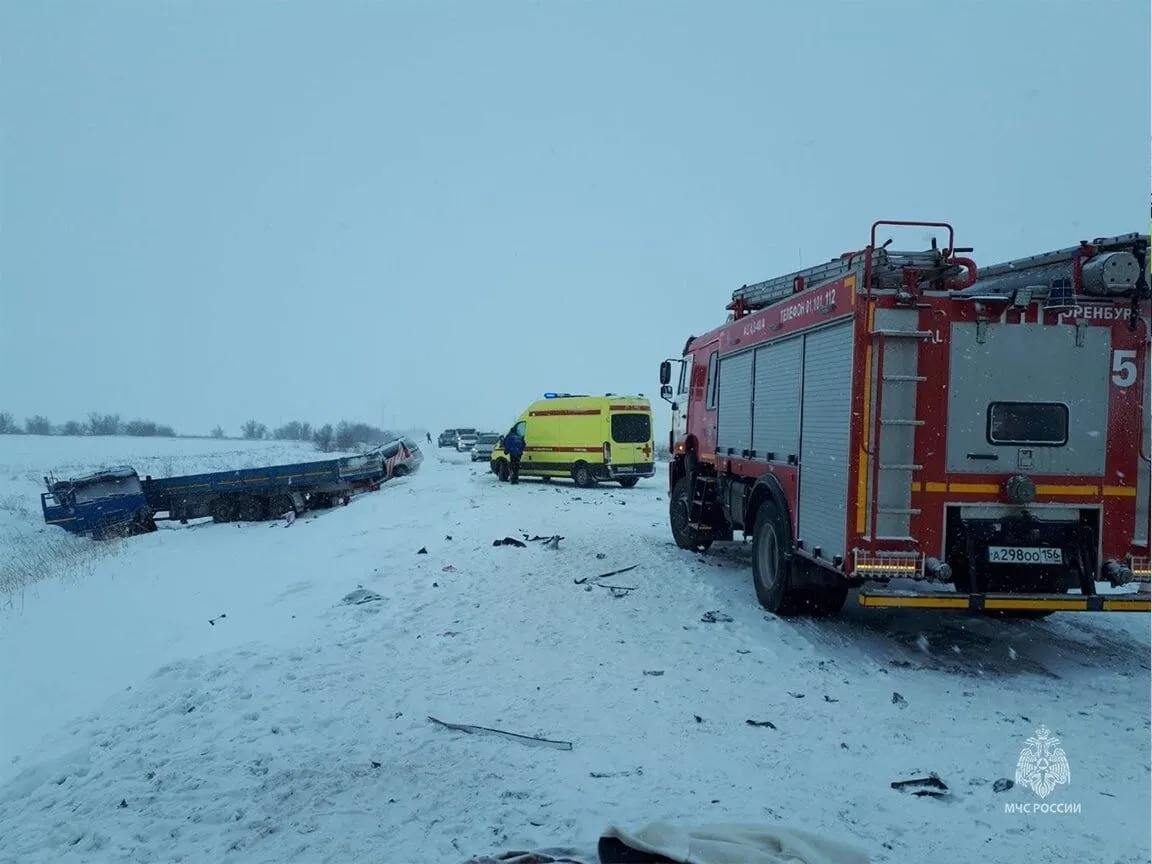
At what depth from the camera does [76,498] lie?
20672 mm

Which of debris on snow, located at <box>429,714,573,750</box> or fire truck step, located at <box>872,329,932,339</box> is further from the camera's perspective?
fire truck step, located at <box>872,329,932,339</box>

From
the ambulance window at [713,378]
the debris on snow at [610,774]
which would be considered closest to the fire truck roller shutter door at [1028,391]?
the debris on snow at [610,774]

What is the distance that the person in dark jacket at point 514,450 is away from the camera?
25391 mm

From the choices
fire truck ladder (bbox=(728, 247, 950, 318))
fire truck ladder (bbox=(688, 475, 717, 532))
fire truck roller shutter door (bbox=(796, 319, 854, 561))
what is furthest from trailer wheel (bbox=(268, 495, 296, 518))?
fire truck roller shutter door (bbox=(796, 319, 854, 561))

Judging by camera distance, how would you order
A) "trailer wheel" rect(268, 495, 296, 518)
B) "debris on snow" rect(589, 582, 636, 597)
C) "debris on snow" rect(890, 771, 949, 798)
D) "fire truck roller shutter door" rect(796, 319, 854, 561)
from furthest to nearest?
1. "trailer wheel" rect(268, 495, 296, 518)
2. "debris on snow" rect(589, 582, 636, 597)
3. "fire truck roller shutter door" rect(796, 319, 854, 561)
4. "debris on snow" rect(890, 771, 949, 798)

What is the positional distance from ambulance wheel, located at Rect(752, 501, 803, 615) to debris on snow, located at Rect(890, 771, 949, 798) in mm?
3173

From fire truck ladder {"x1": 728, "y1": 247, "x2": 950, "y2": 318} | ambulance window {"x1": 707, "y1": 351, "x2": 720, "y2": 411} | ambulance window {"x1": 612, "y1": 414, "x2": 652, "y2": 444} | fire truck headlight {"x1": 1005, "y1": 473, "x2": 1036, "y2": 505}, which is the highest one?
fire truck ladder {"x1": 728, "y1": 247, "x2": 950, "y2": 318}

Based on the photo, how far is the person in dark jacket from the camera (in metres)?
25.4

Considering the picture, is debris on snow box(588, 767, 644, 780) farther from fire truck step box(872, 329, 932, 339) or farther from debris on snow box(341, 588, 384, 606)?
debris on snow box(341, 588, 384, 606)

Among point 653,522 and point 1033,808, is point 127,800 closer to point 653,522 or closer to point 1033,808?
point 1033,808

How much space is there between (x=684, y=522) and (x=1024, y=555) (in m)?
5.92

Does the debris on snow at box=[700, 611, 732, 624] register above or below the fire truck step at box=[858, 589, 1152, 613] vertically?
below

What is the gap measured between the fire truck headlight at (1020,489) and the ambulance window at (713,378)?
465cm

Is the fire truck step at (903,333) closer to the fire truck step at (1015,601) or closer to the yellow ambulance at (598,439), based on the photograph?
the fire truck step at (1015,601)
